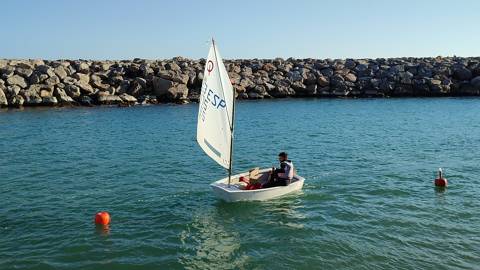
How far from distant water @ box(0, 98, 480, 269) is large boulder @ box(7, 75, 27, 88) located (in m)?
19.5

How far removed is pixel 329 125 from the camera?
46.9 m

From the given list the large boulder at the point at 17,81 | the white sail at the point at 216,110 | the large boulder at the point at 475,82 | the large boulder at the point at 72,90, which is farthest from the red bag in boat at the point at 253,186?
the large boulder at the point at 475,82

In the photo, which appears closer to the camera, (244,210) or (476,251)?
(476,251)

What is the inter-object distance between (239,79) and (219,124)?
52.2m

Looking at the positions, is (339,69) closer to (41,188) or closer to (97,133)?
(97,133)

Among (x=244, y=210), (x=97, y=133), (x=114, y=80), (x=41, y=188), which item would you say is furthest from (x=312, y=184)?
(x=114, y=80)

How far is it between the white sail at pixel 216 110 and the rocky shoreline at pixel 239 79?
4365 centimetres

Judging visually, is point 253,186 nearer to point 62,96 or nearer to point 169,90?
point 62,96

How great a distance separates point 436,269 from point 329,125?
3278cm

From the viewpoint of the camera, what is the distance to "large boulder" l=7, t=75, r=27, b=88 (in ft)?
198

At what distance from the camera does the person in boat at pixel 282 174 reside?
2152 centimetres

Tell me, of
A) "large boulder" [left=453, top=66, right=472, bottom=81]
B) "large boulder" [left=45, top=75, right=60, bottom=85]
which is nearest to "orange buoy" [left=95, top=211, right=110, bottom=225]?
"large boulder" [left=45, top=75, right=60, bottom=85]

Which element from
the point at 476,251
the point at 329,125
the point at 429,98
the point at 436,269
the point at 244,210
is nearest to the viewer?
the point at 436,269

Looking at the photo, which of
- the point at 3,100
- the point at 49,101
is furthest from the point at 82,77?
the point at 3,100
